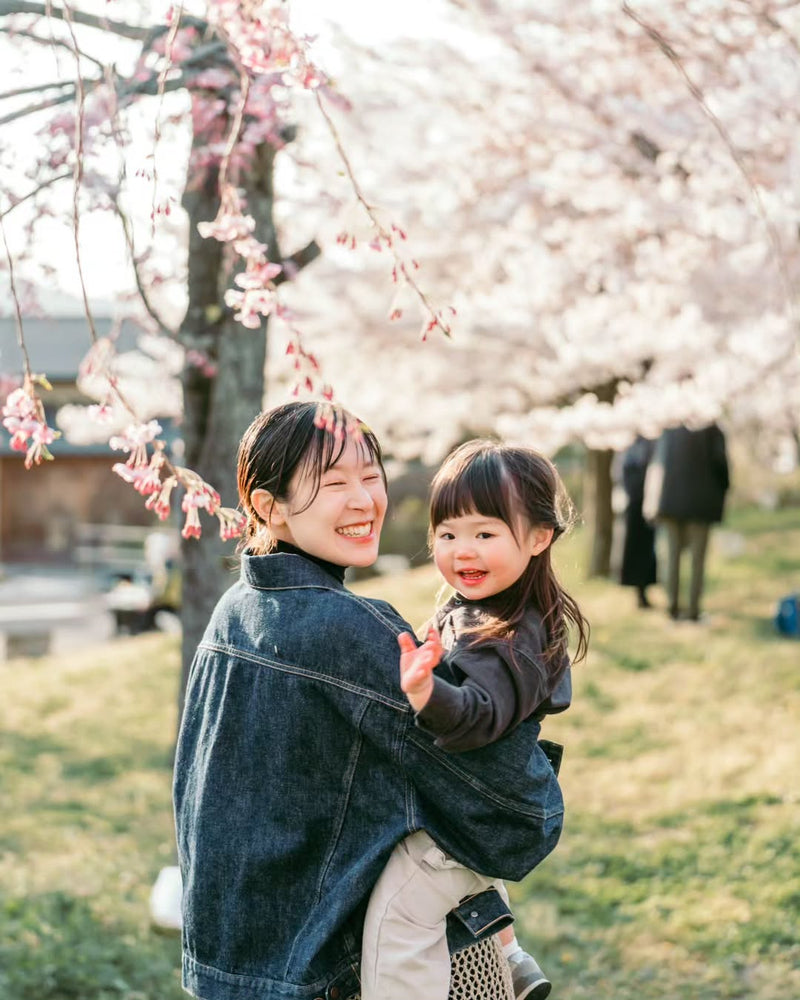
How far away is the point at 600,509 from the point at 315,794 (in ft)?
36.5

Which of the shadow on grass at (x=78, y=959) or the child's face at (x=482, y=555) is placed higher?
the child's face at (x=482, y=555)

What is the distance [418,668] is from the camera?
1.57m

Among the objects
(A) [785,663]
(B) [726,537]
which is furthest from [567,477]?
(A) [785,663]

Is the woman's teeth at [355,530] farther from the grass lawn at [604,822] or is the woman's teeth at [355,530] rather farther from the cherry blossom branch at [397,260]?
the grass lawn at [604,822]

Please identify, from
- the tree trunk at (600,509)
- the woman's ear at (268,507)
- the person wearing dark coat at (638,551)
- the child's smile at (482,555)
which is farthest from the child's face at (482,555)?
the tree trunk at (600,509)

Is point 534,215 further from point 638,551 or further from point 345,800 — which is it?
point 345,800

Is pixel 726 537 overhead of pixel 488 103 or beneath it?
beneath

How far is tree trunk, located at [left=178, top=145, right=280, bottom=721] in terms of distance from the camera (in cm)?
421

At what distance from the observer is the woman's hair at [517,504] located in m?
1.96

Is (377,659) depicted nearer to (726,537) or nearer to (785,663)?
(785,663)

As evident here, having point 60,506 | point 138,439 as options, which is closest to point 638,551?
point 138,439

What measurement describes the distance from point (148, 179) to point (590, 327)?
7.38 m

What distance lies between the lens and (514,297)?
33.2ft

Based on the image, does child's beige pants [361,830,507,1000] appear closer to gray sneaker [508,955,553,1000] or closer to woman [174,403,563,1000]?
woman [174,403,563,1000]
